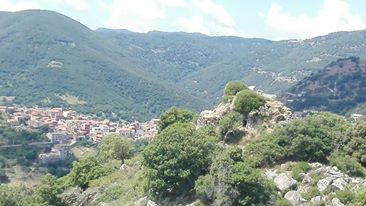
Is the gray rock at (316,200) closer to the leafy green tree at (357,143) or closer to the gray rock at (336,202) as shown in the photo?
the gray rock at (336,202)

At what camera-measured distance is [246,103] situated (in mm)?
44531

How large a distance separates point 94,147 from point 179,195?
4996 inches

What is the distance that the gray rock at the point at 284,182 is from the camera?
35094 millimetres

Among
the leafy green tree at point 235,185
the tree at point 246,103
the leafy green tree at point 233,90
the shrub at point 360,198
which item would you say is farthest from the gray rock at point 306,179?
the leafy green tree at point 233,90

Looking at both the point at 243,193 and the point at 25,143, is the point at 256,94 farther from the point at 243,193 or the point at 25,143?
the point at 25,143

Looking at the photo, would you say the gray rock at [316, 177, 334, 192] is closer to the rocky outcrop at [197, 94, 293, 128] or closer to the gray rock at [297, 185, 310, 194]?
the gray rock at [297, 185, 310, 194]

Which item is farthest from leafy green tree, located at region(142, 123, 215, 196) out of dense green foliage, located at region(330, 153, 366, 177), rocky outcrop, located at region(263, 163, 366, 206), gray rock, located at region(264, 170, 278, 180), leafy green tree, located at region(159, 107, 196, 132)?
leafy green tree, located at region(159, 107, 196, 132)

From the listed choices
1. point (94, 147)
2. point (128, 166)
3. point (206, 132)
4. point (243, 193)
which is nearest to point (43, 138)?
point (94, 147)

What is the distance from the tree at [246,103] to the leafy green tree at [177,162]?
662 centimetres

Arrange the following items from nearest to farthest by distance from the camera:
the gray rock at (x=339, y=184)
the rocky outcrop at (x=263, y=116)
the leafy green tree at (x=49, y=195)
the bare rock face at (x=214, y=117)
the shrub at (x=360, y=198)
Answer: the shrub at (x=360, y=198) → the gray rock at (x=339, y=184) → the rocky outcrop at (x=263, y=116) → the bare rock face at (x=214, y=117) → the leafy green tree at (x=49, y=195)

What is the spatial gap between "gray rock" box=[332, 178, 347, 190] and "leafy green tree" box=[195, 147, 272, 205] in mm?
3836

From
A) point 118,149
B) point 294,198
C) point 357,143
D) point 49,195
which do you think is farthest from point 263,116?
point 118,149

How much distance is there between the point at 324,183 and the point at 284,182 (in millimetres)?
2543

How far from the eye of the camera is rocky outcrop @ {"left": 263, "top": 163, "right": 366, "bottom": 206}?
3312 cm
